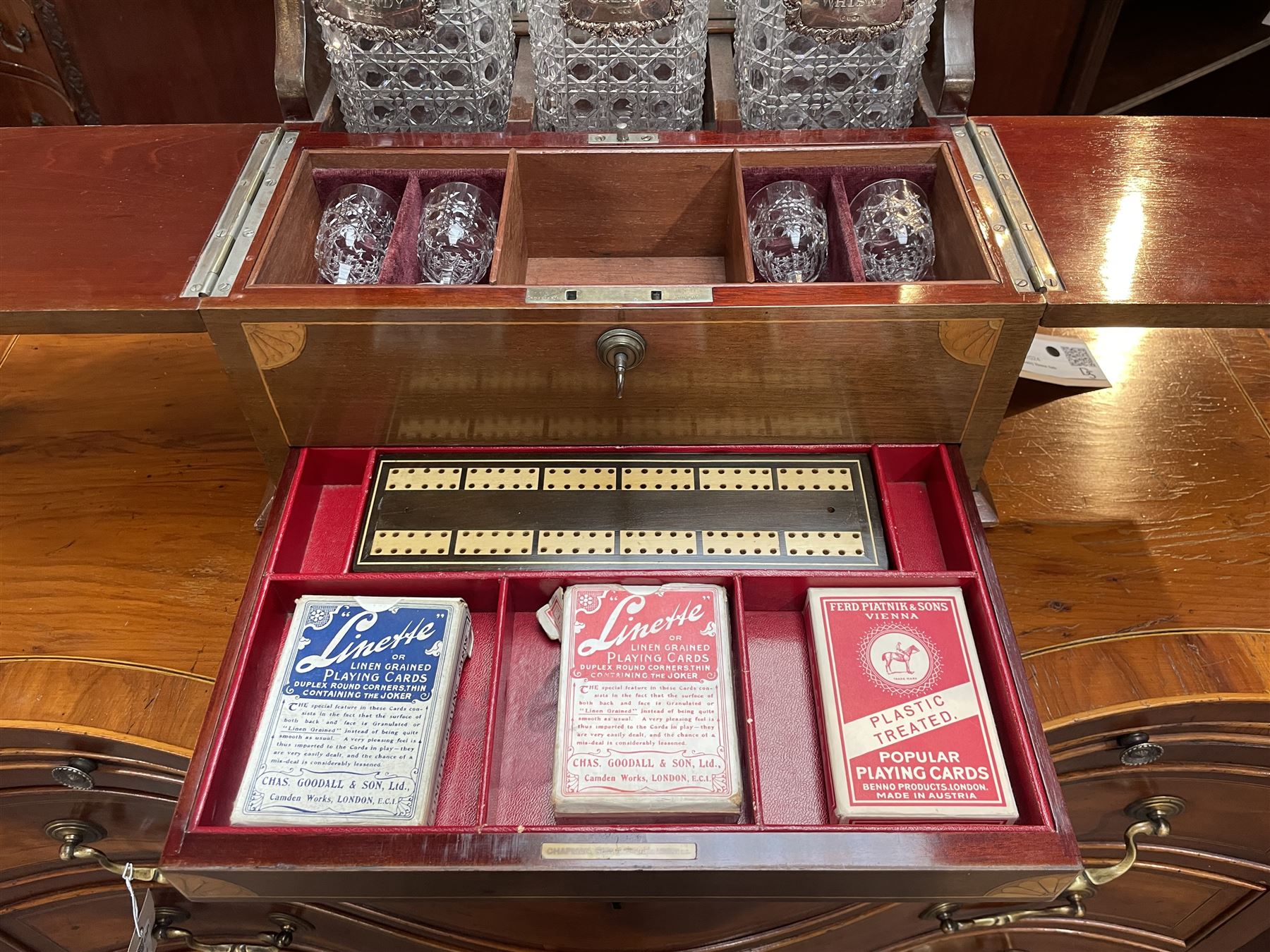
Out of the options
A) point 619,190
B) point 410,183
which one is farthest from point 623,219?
point 410,183

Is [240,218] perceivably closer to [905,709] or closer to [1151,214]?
[905,709]

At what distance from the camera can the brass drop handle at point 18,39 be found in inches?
98.5

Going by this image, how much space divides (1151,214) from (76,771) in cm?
177

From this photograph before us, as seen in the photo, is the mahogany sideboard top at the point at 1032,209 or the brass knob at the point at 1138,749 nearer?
the mahogany sideboard top at the point at 1032,209

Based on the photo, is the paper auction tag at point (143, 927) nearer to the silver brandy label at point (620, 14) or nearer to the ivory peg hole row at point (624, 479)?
the ivory peg hole row at point (624, 479)

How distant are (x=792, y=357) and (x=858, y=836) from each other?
63 centimetres

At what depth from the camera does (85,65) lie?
257cm

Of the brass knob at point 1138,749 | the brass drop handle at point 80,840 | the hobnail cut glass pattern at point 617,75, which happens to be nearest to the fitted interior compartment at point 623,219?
the hobnail cut glass pattern at point 617,75

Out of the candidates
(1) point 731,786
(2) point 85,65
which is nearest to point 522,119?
(1) point 731,786

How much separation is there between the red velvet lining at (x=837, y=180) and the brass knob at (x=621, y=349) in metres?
0.31

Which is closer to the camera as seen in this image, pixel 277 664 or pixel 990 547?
pixel 277 664

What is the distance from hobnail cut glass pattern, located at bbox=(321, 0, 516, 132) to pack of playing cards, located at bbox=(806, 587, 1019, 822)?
0.99 metres

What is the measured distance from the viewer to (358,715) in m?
1.13

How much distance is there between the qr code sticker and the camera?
5.37 ft
